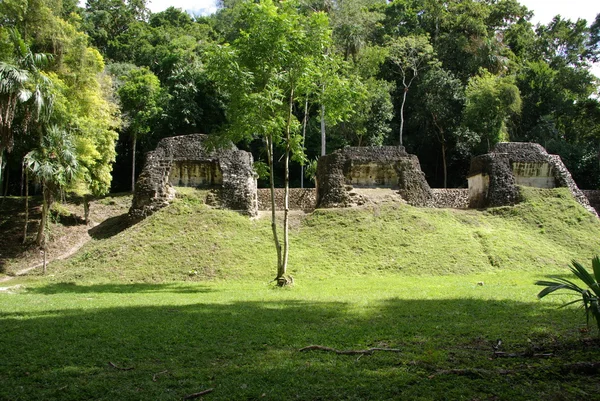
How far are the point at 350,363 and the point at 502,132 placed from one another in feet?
97.2

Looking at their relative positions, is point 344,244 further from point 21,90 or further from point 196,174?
point 21,90

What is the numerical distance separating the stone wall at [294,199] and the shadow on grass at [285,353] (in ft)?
47.3

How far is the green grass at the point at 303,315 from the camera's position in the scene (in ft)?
13.7

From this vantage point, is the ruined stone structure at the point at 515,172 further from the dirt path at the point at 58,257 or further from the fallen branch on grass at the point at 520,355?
the dirt path at the point at 58,257

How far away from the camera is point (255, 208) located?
18.9 m

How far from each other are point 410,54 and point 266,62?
2328 cm

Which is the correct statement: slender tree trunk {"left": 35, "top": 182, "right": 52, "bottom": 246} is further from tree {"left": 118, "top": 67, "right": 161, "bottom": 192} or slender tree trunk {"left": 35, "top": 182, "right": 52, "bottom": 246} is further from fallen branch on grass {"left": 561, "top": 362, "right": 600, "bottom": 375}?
fallen branch on grass {"left": 561, "top": 362, "right": 600, "bottom": 375}

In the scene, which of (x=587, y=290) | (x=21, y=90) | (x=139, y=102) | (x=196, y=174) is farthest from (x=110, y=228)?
(x=587, y=290)

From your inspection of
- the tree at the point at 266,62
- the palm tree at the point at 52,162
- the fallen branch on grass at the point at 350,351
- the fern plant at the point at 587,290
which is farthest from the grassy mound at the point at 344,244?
the fern plant at the point at 587,290

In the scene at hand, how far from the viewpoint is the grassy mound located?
14.3m

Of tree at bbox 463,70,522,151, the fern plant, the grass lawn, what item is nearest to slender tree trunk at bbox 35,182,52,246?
the grass lawn

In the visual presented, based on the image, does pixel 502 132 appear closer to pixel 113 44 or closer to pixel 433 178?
pixel 433 178

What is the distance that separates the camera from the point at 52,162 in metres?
16.1

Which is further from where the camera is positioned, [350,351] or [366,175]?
[366,175]
